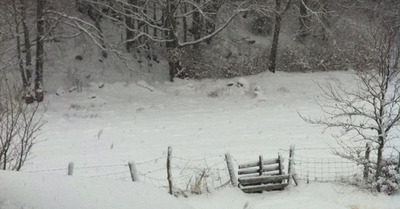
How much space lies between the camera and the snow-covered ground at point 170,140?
6.08 metres

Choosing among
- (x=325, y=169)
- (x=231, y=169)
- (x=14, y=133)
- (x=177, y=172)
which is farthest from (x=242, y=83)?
(x=14, y=133)

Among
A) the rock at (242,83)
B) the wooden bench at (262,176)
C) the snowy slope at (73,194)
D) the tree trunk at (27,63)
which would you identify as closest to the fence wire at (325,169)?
the wooden bench at (262,176)

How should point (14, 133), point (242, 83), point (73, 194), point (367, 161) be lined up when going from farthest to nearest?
point (242, 83) < point (367, 161) < point (14, 133) < point (73, 194)

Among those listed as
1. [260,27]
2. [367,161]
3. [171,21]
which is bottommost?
[367,161]

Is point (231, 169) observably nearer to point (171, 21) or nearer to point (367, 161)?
point (367, 161)

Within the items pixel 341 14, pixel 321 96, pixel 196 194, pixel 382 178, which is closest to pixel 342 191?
pixel 382 178

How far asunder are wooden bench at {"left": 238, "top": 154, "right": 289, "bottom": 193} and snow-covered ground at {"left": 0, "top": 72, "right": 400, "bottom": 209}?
0.62 feet

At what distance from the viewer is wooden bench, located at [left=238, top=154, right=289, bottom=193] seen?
1085 centimetres

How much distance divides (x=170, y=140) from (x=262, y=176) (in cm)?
439

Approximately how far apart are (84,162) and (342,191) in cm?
667

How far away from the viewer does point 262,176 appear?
10930 mm

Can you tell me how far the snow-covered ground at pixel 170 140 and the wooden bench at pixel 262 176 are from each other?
19 centimetres

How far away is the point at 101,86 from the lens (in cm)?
2262

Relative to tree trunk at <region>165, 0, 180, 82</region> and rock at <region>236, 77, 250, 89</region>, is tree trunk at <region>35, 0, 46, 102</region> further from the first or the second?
rock at <region>236, 77, 250, 89</region>
